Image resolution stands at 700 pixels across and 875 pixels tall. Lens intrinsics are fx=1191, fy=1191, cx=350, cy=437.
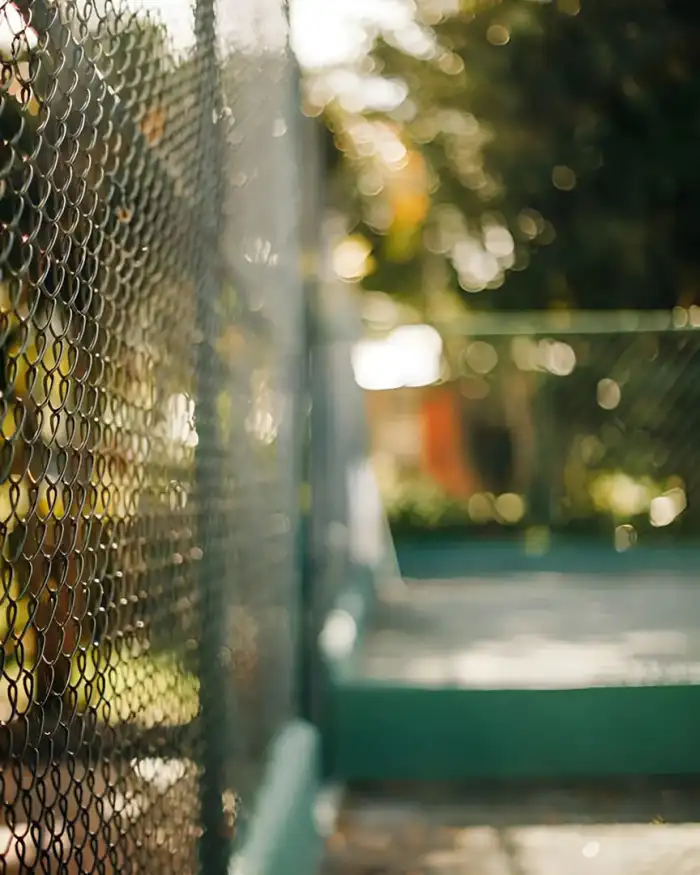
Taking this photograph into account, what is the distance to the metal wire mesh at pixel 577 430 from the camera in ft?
18.5

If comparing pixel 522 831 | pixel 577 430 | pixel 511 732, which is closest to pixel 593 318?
pixel 577 430

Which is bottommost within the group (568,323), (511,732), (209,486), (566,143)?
(511,732)

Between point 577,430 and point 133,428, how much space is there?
515 centimetres

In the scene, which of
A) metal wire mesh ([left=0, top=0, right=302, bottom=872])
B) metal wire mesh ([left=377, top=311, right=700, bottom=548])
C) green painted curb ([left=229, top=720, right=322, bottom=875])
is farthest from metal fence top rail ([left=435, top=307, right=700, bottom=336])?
metal wire mesh ([left=0, top=0, right=302, bottom=872])

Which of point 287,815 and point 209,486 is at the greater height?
point 209,486

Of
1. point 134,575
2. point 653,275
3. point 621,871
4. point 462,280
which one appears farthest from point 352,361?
point 462,280

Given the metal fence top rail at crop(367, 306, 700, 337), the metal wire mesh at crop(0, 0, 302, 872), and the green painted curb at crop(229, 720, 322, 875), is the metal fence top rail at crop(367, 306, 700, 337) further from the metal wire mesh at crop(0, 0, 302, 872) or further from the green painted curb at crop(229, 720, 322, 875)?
the metal wire mesh at crop(0, 0, 302, 872)

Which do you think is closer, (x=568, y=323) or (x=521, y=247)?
(x=568, y=323)

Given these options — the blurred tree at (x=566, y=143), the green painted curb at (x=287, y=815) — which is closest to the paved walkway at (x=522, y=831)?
the green painted curb at (x=287, y=815)

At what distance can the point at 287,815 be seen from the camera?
285 centimetres

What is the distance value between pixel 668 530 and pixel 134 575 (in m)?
4.43

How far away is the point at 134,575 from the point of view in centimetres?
151

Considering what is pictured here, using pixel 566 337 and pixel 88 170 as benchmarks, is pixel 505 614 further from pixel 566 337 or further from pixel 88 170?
pixel 88 170

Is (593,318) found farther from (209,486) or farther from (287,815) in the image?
(209,486)
